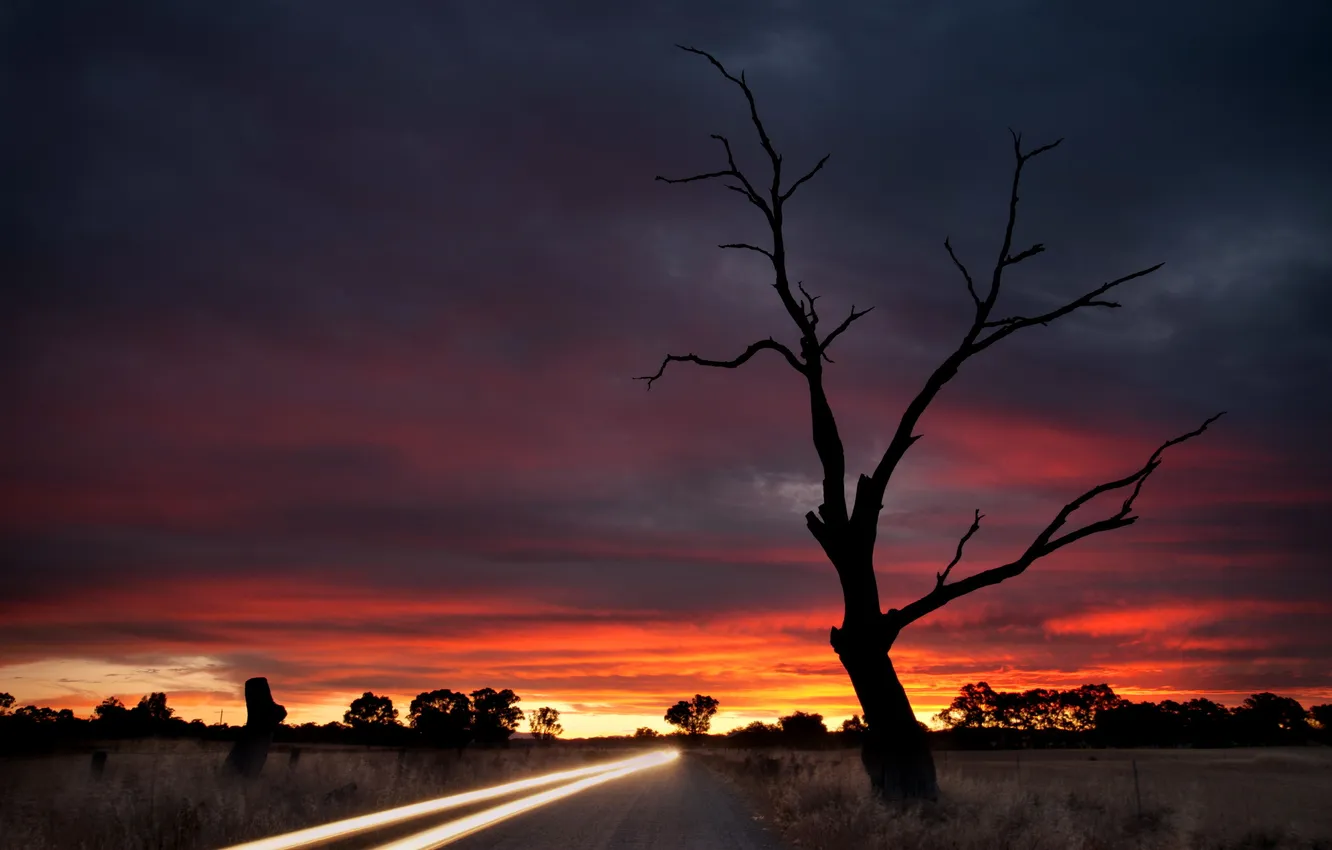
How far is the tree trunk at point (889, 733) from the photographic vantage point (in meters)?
15.0

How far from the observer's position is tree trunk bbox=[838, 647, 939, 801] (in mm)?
15047

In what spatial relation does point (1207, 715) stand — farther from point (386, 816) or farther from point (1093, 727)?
point (386, 816)

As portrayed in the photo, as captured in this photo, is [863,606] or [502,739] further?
[502,739]

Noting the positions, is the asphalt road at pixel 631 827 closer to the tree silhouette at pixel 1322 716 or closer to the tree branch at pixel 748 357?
the tree branch at pixel 748 357

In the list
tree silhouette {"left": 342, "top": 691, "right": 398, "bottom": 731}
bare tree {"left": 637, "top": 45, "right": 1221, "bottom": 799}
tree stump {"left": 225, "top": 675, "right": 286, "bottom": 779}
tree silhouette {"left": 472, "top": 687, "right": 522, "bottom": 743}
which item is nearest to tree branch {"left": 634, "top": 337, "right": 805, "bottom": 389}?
bare tree {"left": 637, "top": 45, "right": 1221, "bottom": 799}

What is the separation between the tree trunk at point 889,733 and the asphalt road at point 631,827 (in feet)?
6.81

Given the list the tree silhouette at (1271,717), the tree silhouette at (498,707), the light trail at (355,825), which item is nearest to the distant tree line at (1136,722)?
the tree silhouette at (1271,717)

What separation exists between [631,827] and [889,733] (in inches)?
194

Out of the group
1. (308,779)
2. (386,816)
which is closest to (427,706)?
Answer: (308,779)

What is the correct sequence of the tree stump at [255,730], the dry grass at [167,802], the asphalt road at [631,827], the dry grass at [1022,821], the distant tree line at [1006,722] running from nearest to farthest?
the dry grass at [1022,821]
the dry grass at [167,802]
the asphalt road at [631,827]
the tree stump at [255,730]
the distant tree line at [1006,722]

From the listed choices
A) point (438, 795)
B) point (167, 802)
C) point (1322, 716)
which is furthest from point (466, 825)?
point (1322, 716)

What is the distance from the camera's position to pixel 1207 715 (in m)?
134

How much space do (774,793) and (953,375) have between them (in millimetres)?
14492

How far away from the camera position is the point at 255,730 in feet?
83.7
